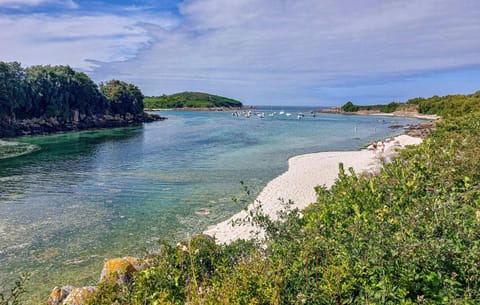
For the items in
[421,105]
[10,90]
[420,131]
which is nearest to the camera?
[420,131]

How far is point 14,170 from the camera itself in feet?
87.7

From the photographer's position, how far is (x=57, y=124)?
6331 centimetres

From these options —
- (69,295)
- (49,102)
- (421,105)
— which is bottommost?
(69,295)

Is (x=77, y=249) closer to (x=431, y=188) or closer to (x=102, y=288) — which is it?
(x=102, y=288)

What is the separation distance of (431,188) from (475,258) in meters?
3.14

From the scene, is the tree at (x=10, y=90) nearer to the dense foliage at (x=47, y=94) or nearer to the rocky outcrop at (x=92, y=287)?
the dense foliage at (x=47, y=94)

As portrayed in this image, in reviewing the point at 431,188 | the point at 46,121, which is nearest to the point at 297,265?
the point at 431,188

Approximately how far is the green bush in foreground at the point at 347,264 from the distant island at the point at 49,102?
191 ft

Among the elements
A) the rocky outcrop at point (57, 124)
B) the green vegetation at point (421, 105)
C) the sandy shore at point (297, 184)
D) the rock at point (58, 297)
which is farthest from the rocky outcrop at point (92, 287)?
the green vegetation at point (421, 105)

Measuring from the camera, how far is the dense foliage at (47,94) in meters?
56.0

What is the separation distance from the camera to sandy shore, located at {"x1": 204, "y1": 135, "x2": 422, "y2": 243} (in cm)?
1353

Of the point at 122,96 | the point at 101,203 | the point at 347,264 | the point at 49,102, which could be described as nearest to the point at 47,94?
the point at 49,102

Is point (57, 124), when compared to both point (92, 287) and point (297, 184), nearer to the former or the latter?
point (297, 184)

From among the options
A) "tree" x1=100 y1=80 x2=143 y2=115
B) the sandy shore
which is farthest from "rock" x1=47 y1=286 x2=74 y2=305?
"tree" x1=100 y1=80 x2=143 y2=115
